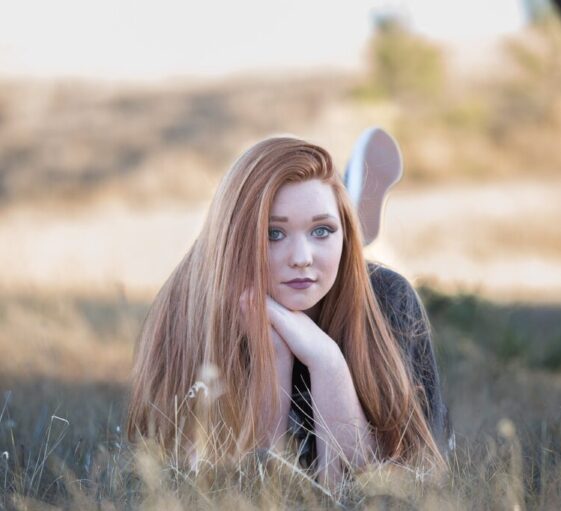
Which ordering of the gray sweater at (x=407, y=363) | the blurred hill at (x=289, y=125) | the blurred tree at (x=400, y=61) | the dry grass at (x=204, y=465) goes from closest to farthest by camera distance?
1. the dry grass at (x=204, y=465)
2. the gray sweater at (x=407, y=363)
3. the blurred hill at (x=289, y=125)
4. the blurred tree at (x=400, y=61)

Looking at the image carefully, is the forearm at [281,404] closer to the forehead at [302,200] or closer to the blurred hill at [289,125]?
the forehead at [302,200]

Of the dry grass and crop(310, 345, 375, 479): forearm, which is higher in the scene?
crop(310, 345, 375, 479): forearm

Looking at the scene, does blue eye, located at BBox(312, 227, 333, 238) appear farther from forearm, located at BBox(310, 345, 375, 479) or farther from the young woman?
forearm, located at BBox(310, 345, 375, 479)

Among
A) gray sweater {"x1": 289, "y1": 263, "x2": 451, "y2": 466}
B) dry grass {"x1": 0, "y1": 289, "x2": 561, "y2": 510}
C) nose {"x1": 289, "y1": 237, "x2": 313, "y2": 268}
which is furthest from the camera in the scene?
gray sweater {"x1": 289, "y1": 263, "x2": 451, "y2": 466}

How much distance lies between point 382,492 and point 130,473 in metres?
0.57

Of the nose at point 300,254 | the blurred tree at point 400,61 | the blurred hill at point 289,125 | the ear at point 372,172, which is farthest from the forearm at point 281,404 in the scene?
the blurred tree at point 400,61

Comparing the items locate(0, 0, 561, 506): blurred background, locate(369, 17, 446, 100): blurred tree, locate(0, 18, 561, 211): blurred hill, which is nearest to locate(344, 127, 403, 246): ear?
locate(0, 0, 561, 506): blurred background

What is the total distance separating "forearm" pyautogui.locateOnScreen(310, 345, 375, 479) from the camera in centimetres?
223

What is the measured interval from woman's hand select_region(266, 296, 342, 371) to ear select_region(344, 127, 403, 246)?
0.78m

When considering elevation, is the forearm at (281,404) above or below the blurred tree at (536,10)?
below

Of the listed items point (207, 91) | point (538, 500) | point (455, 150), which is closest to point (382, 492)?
point (538, 500)

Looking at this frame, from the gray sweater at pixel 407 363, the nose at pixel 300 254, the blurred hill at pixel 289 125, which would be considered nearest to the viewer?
the nose at pixel 300 254

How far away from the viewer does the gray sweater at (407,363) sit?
2439 millimetres

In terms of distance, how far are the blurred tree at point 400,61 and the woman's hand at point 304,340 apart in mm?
29585
